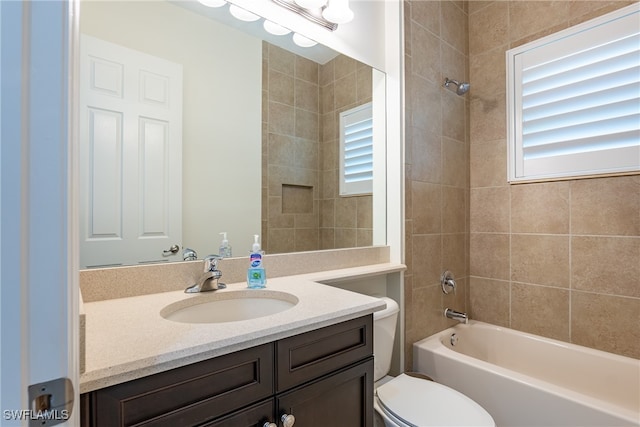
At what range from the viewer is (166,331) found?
698 mm

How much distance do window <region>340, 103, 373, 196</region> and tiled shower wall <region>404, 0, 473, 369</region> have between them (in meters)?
0.22

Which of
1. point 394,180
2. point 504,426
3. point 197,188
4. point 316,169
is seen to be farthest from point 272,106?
point 504,426

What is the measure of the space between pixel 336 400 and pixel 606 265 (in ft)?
5.42

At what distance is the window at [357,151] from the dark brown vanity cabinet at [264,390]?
0.95 meters

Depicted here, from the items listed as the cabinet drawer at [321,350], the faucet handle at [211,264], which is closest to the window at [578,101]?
the cabinet drawer at [321,350]

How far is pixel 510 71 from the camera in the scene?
6.30 feet

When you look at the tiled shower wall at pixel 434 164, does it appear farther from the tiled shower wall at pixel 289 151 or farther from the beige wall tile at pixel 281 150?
the beige wall tile at pixel 281 150

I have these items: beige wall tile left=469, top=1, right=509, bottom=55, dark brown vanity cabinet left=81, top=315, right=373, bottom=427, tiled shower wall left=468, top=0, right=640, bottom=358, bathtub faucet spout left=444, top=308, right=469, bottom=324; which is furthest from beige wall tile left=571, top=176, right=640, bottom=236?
dark brown vanity cabinet left=81, top=315, right=373, bottom=427

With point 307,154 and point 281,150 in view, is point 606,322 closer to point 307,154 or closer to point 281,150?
point 307,154

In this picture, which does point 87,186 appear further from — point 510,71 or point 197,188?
point 510,71

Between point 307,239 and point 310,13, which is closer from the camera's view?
point 310,13

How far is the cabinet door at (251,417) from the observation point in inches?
26.3

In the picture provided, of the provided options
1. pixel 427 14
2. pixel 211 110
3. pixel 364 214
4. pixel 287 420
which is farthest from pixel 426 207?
pixel 287 420

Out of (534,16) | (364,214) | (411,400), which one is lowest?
(411,400)
